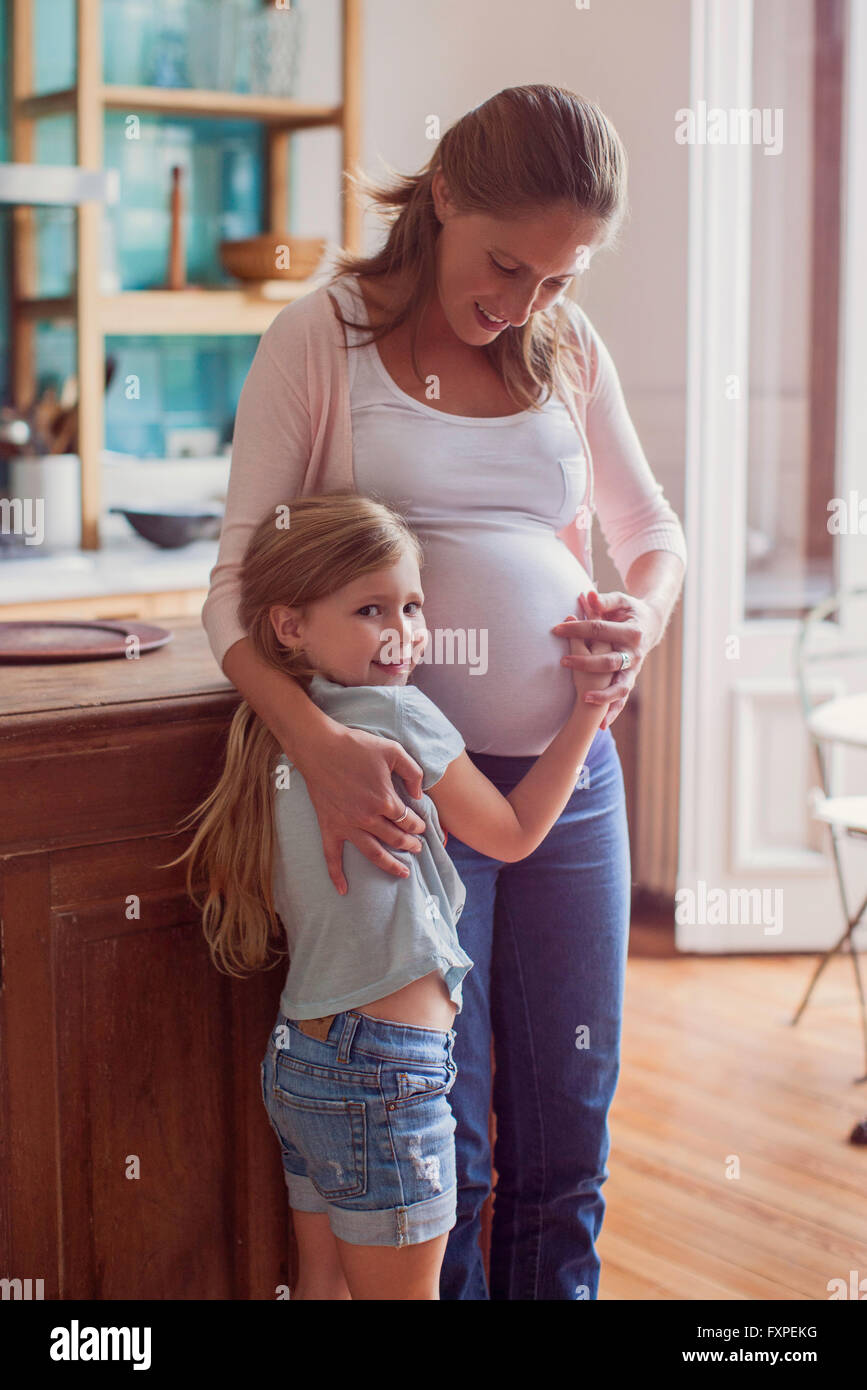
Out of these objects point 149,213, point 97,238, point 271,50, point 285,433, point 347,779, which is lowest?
point 347,779

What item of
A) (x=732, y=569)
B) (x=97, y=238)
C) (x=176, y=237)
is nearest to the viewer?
(x=732, y=569)

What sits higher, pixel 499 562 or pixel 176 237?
pixel 176 237

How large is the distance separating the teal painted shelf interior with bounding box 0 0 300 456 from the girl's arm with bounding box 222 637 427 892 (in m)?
2.54

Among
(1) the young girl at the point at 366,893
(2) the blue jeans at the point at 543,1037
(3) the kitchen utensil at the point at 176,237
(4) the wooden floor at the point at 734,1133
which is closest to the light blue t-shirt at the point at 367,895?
(1) the young girl at the point at 366,893

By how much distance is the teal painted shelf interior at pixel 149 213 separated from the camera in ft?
12.6

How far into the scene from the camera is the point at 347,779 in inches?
55.2

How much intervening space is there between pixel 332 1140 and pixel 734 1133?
1.50 m

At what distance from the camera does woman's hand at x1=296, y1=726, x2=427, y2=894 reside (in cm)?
140

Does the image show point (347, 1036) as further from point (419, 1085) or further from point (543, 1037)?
point (543, 1037)

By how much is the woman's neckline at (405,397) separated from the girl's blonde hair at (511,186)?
0.02 meters

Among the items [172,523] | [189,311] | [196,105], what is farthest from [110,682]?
[196,105]

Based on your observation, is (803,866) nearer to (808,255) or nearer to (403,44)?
(808,255)

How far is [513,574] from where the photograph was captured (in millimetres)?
1539
